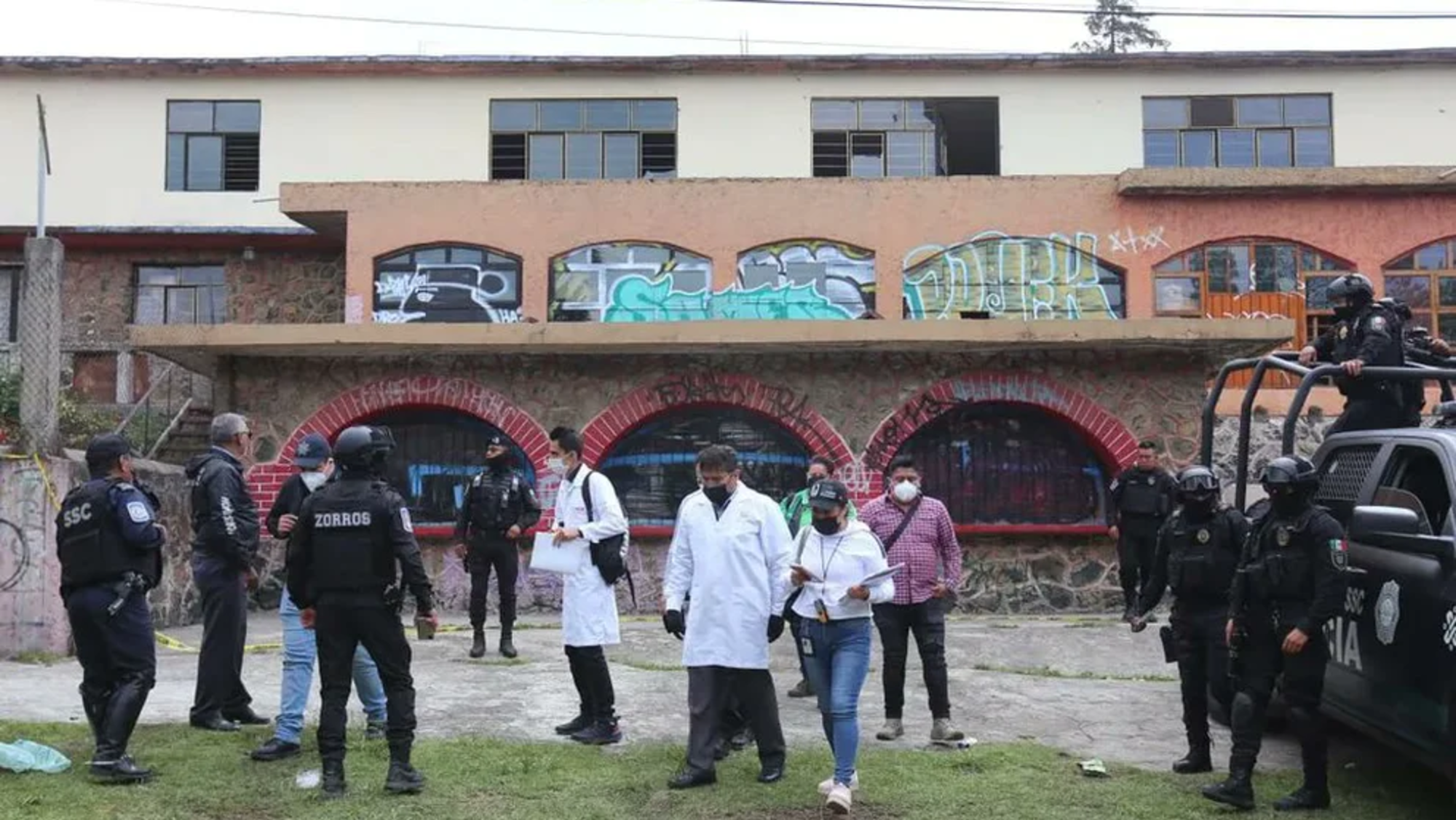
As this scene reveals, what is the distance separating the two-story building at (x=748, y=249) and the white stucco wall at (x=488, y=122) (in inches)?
2.0

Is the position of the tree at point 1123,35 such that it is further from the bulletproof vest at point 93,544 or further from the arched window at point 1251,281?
the bulletproof vest at point 93,544

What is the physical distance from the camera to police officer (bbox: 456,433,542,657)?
10.3 meters

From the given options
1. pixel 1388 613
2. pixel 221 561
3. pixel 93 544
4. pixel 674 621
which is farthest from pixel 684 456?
pixel 1388 613

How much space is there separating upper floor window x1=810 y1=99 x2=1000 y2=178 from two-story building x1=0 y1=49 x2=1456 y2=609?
6cm

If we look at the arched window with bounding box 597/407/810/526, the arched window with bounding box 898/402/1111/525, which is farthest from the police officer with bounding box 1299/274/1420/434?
the arched window with bounding box 597/407/810/526

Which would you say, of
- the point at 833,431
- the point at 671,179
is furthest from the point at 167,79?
the point at 833,431

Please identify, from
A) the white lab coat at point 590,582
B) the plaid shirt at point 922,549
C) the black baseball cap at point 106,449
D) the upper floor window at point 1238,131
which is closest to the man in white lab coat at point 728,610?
the white lab coat at point 590,582

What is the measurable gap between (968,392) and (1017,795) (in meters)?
7.70

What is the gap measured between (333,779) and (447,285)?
12.5 meters

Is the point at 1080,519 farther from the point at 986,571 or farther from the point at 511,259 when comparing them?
the point at 511,259

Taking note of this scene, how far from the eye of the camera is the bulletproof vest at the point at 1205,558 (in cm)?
664

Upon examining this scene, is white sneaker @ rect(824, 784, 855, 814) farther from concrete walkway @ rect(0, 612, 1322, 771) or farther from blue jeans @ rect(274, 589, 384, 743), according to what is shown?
blue jeans @ rect(274, 589, 384, 743)

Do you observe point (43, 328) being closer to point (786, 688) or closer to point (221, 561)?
point (221, 561)

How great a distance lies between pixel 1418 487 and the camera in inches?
252
